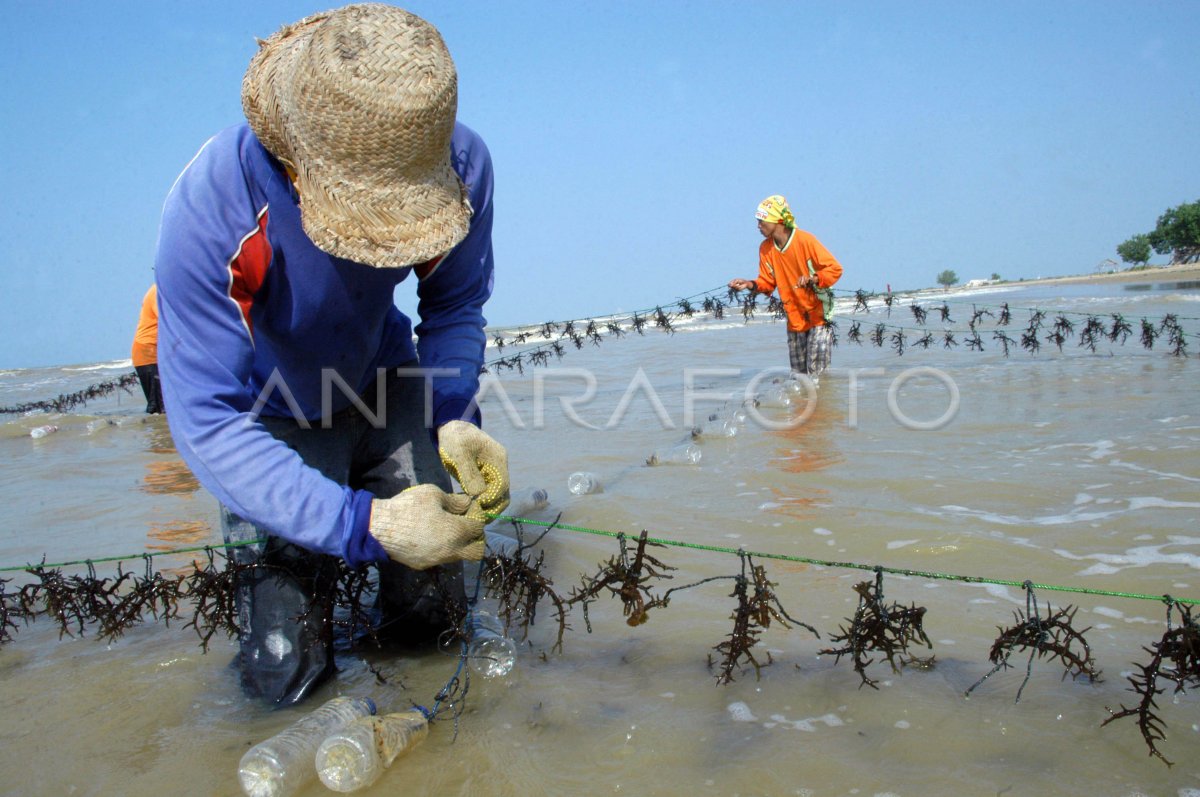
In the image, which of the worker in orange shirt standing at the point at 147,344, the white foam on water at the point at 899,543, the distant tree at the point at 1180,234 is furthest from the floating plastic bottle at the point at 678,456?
the distant tree at the point at 1180,234

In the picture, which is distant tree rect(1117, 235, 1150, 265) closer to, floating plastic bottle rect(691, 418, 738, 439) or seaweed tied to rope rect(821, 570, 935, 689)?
floating plastic bottle rect(691, 418, 738, 439)

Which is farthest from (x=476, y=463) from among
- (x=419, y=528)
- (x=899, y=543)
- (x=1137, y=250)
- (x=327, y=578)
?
(x=1137, y=250)

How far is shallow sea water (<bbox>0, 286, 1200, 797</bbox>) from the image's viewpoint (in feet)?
7.31

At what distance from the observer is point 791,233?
31.2 feet

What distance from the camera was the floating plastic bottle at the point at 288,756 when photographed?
7.14 ft

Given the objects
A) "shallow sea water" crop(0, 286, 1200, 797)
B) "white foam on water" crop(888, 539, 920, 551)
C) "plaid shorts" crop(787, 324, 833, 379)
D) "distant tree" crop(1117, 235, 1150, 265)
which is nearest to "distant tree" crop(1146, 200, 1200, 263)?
"distant tree" crop(1117, 235, 1150, 265)

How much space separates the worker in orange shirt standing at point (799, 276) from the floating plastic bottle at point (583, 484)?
429 cm

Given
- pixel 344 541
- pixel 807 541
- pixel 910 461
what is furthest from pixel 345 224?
pixel 910 461

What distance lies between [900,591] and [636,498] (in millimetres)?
1886

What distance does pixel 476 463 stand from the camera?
104 inches

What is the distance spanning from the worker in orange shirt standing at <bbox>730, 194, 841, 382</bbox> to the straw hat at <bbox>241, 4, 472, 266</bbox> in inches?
281

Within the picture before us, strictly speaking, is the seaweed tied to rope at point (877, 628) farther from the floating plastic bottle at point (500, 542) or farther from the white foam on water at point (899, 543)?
Answer: the floating plastic bottle at point (500, 542)

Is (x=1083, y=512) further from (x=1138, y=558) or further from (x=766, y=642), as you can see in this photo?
(x=766, y=642)

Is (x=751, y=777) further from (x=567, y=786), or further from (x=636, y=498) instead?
(x=636, y=498)
